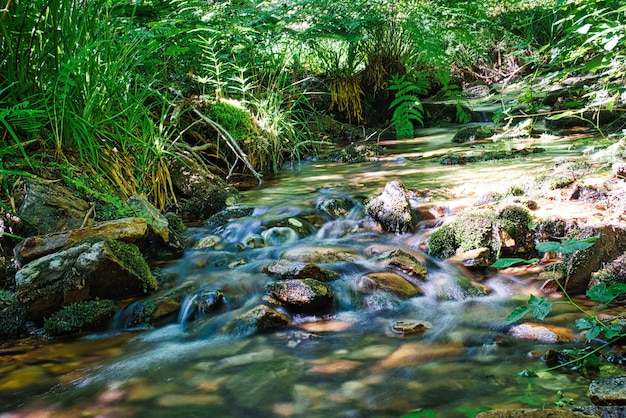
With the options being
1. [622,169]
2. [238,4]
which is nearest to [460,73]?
[238,4]

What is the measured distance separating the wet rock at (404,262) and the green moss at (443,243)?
22cm

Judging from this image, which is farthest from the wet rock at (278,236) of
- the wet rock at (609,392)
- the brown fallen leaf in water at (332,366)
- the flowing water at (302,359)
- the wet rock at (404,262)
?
the wet rock at (609,392)

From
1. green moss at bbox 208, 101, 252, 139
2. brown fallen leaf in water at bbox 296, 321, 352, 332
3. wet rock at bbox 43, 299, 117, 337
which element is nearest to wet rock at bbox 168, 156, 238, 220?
green moss at bbox 208, 101, 252, 139

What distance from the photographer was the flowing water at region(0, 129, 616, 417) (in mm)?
1834

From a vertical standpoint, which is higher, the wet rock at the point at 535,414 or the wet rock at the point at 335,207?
the wet rock at the point at 335,207

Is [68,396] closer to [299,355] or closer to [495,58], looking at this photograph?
[299,355]

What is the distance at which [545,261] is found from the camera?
298cm

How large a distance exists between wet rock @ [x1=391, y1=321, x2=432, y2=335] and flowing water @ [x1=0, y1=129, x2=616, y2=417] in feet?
0.10

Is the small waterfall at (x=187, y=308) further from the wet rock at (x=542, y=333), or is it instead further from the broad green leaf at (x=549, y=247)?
the broad green leaf at (x=549, y=247)

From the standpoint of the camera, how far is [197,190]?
4.68 m

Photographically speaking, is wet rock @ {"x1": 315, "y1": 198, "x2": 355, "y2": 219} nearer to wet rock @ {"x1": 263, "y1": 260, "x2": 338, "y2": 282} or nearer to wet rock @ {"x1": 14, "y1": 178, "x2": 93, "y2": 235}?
wet rock @ {"x1": 263, "y1": 260, "x2": 338, "y2": 282}

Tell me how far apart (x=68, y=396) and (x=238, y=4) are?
626 centimetres

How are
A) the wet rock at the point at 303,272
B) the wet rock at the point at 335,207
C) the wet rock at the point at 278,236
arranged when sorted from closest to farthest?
the wet rock at the point at 303,272 → the wet rock at the point at 278,236 → the wet rock at the point at 335,207

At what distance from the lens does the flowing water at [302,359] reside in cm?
183
